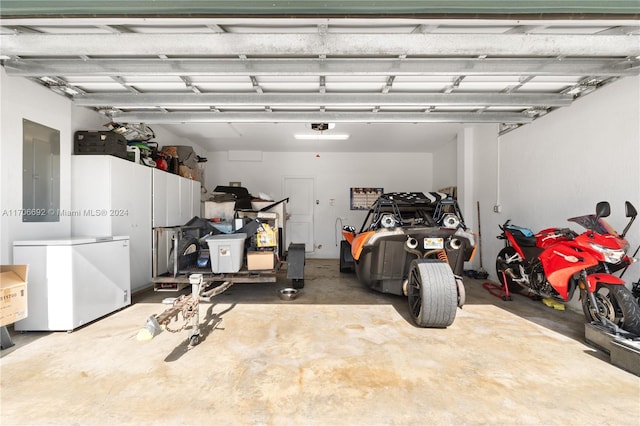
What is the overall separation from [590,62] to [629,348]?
2.68 meters

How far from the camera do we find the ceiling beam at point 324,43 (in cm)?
220

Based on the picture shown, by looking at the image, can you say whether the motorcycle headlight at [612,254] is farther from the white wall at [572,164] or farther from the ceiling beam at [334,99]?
the ceiling beam at [334,99]

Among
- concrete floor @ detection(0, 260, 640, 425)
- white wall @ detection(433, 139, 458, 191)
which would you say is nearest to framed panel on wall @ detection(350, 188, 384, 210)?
white wall @ detection(433, 139, 458, 191)

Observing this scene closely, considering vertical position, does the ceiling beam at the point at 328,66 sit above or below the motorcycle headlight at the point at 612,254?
above

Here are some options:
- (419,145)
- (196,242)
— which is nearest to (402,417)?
(196,242)

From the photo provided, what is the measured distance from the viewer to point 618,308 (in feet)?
8.34

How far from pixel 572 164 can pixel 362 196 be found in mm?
4861

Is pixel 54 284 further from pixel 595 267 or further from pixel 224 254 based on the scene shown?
pixel 595 267

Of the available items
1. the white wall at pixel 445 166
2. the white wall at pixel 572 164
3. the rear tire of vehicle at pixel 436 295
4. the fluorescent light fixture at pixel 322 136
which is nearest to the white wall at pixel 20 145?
the fluorescent light fixture at pixel 322 136

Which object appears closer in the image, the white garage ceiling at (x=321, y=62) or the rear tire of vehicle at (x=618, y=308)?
the white garage ceiling at (x=321, y=62)

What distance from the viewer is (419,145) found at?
7121 mm

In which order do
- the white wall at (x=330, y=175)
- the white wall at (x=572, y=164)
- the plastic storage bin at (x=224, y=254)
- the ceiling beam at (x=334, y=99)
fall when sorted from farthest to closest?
the white wall at (x=330, y=175) → the plastic storage bin at (x=224, y=254) → the ceiling beam at (x=334, y=99) → the white wall at (x=572, y=164)

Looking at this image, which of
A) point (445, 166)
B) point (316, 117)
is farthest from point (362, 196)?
point (316, 117)

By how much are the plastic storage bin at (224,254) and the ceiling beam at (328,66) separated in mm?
2082
